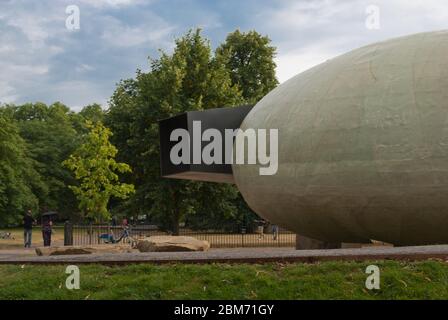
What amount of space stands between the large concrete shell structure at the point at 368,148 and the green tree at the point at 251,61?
99.6 feet

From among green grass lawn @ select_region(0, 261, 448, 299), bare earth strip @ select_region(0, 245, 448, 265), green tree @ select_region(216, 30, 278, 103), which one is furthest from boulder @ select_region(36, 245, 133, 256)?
green tree @ select_region(216, 30, 278, 103)

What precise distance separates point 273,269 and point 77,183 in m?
55.9

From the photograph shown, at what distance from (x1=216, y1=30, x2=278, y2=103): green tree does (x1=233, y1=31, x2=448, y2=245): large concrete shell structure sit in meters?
30.3

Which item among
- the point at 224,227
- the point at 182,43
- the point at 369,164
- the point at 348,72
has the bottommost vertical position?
the point at 224,227

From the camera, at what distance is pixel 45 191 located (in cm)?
5516

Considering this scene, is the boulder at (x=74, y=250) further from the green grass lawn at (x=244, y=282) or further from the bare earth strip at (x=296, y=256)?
the green grass lawn at (x=244, y=282)

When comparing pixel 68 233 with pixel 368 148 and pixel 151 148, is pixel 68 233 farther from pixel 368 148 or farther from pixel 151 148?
pixel 368 148

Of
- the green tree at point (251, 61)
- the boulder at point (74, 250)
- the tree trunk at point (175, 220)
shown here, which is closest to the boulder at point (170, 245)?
the boulder at point (74, 250)

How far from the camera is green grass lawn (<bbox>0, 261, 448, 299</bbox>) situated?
7500 mm

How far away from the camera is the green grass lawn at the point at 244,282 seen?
7.50m

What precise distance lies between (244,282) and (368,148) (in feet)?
15.6

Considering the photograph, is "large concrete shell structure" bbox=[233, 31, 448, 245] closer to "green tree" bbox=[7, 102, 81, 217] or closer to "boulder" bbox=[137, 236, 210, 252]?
"boulder" bbox=[137, 236, 210, 252]
